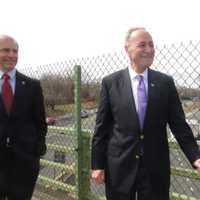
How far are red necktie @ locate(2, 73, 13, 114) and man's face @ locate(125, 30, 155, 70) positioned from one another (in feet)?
3.91

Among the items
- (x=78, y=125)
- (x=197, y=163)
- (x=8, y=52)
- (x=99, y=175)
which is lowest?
Result: (x=78, y=125)

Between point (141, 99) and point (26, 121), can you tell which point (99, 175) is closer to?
point (141, 99)

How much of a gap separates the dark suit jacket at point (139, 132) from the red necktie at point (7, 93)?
35.1 inches

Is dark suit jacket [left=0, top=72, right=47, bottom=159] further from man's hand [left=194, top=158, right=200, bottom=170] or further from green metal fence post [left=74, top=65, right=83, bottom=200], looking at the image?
man's hand [left=194, top=158, right=200, bottom=170]

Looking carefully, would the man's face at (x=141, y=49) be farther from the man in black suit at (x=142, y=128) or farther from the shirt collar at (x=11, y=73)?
the shirt collar at (x=11, y=73)

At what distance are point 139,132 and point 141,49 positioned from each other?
1.89ft

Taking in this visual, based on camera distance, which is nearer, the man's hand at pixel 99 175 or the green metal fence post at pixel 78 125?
the man's hand at pixel 99 175

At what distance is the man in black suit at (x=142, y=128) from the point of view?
122 inches

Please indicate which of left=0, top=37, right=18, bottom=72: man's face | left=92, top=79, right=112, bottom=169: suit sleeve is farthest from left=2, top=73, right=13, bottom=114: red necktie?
left=92, top=79, right=112, bottom=169: suit sleeve

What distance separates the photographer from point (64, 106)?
19.1 feet

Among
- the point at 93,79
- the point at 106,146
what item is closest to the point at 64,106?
the point at 93,79

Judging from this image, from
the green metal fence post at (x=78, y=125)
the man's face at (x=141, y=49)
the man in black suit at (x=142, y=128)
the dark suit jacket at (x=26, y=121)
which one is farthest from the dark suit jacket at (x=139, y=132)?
the green metal fence post at (x=78, y=125)

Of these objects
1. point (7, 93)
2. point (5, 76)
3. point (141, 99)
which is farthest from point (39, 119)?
point (141, 99)

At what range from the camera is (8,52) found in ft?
12.0
